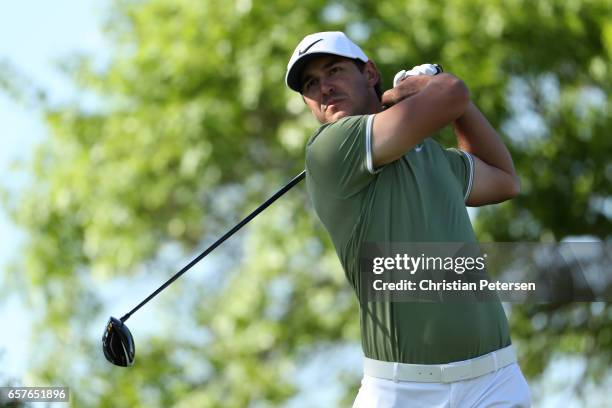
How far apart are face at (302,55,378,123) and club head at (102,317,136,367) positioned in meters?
1.12

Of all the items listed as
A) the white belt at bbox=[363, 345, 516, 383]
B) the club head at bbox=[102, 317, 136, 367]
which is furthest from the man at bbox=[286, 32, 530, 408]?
the club head at bbox=[102, 317, 136, 367]

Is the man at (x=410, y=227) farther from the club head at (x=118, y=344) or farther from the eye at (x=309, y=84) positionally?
the club head at (x=118, y=344)

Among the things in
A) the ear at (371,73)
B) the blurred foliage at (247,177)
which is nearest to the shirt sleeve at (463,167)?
the ear at (371,73)

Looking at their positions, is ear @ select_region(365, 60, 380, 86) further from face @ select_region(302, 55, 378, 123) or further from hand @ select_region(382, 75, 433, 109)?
hand @ select_region(382, 75, 433, 109)

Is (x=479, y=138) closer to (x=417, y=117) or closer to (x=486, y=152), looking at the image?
(x=486, y=152)

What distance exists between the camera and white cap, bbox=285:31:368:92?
388cm

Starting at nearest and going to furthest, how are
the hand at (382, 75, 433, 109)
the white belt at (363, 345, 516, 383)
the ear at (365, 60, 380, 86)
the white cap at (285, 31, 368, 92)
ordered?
the white belt at (363, 345, 516, 383), the hand at (382, 75, 433, 109), the white cap at (285, 31, 368, 92), the ear at (365, 60, 380, 86)

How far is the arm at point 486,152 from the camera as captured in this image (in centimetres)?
405

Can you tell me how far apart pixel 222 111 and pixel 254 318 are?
6.26 feet

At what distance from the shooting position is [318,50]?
3871mm

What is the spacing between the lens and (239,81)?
11453 millimetres

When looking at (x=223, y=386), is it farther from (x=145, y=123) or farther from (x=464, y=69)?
(x=464, y=69)

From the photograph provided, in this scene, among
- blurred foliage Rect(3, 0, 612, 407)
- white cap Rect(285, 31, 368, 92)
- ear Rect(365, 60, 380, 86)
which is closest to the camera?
white cap Rect(285, 31, 368, 92)

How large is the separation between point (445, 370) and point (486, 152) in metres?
0.92
